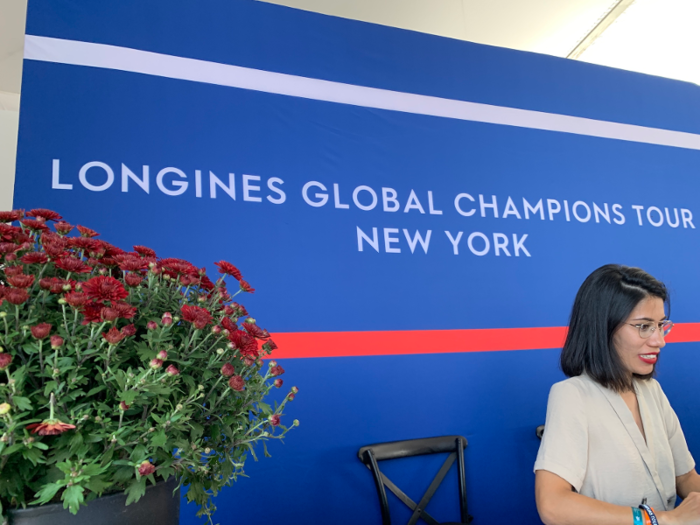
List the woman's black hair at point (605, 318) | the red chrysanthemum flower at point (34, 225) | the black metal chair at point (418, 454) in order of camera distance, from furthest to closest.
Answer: the black metal chair at point (418, 454) → the woman's black hair at point (605, 318) → the red chrysanthemum flower at point (34, 225)

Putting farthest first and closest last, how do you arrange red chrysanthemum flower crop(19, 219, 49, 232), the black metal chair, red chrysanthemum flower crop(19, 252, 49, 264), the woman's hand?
the black metal chair < the woman's hand < red chrysanthemum flower crop(19, 219, 49, 232) < red chrysanthemum flower crop(19, 252, 49, 264)

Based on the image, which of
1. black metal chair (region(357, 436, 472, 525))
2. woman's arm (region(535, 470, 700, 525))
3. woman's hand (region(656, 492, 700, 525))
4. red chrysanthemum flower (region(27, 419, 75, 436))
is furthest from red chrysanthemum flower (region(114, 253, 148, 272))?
black metal chair (region(357, 436, 472, 525))

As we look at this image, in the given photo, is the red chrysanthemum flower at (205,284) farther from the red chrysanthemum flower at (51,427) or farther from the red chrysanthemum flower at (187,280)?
the red chrysanthemum flower at (51,427)

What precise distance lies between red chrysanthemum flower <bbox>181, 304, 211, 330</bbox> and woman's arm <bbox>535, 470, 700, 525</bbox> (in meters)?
1.04

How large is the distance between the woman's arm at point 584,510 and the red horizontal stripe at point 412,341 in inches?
33.3

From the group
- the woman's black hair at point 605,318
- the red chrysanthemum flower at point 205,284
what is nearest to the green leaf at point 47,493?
the red chrysanthemum flower at point 205,284

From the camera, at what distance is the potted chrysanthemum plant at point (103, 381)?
57 centimetres

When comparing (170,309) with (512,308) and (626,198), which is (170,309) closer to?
(512,308)

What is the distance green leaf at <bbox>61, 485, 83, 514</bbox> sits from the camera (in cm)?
55

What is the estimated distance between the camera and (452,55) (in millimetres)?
2539

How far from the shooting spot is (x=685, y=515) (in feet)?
3.86

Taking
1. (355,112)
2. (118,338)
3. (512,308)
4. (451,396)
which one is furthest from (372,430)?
(118,338)

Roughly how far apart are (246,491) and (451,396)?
0.87m

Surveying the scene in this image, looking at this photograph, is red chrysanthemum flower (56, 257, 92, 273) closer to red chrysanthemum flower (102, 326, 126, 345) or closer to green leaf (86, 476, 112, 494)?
red chrysanthemum flower (102, 326, 126, 345)
